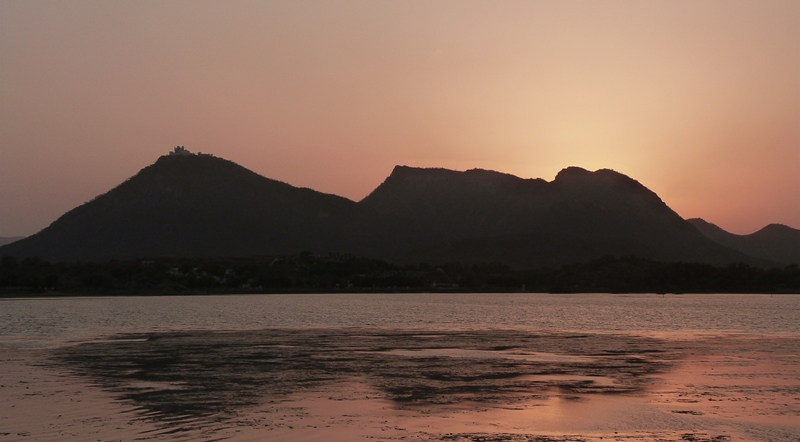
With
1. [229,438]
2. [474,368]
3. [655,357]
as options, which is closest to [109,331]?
[474,368]

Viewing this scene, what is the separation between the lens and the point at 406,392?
30.0m

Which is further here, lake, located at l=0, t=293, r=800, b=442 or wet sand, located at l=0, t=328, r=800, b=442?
lake, located at l=0, t=293, r=800, b=442

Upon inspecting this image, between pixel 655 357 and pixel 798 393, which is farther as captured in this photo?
pixel 655 357

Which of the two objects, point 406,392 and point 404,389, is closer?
point 406,392

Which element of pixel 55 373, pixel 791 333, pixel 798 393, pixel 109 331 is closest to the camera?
pixel 798 393

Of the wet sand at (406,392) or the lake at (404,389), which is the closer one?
the wet sand at (406,392)

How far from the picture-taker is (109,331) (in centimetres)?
6688

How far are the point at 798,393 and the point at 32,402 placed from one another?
26.3m

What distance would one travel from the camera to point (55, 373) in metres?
35.5

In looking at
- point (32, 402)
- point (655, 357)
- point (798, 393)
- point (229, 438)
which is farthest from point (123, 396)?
point (655, 357)

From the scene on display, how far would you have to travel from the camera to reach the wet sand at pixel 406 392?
75.6 ft

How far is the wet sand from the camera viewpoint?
23047 millimetres

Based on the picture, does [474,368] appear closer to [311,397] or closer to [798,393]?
[311,397]

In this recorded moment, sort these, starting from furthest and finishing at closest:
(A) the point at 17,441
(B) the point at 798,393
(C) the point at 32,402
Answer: (B) the point at 798,393 < (C) the point at 32,402 < (A) the point at 17,441
